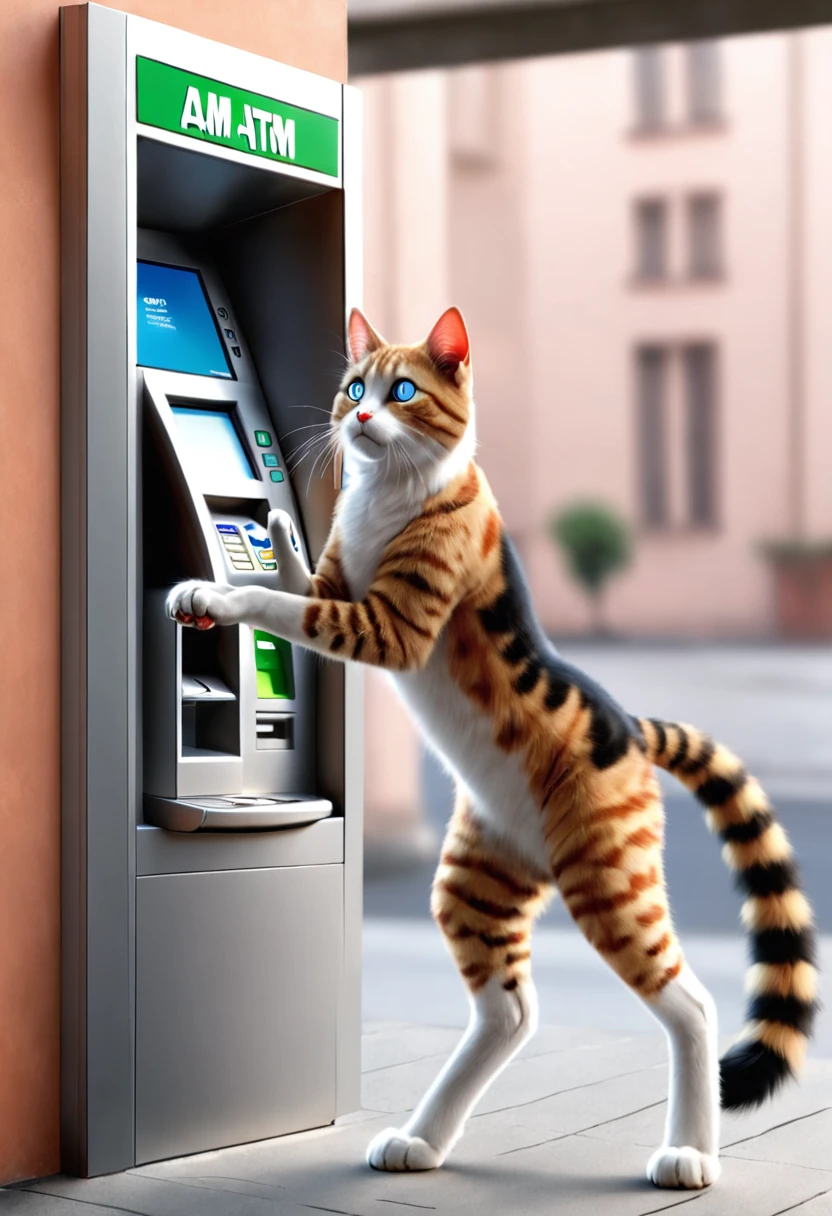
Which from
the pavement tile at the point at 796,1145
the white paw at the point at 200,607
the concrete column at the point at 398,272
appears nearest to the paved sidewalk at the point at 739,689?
the concrete column at the point at 398,272

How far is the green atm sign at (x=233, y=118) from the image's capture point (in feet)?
8.87

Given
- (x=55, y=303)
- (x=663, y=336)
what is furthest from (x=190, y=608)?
(x=663, y=336)

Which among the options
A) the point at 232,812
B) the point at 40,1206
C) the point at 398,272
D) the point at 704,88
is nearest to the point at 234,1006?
the point at 232,812

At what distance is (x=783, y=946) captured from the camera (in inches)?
100

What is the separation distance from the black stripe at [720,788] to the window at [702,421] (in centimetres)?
1038

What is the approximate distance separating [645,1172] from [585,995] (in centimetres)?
233

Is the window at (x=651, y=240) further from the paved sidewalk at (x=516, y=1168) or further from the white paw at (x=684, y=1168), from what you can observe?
the white paw at (x=684, y=1168)

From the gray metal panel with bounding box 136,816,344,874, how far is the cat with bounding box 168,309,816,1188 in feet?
1.18

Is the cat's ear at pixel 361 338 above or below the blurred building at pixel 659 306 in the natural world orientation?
below

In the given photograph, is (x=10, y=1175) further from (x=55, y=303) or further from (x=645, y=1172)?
(x=55, y=303)

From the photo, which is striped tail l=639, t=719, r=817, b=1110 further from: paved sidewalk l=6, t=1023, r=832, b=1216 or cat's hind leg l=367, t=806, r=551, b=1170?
cat's hind leg l=367, t=806, r=551, b=1170

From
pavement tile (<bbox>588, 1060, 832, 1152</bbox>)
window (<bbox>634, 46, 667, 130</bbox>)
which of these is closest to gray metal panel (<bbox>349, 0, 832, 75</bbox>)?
pavement tile (<bbox>588, 1060, 832, 1152</bbox>)

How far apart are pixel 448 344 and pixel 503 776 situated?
752 millimetres

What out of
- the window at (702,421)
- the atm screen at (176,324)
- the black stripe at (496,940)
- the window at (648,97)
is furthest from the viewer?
the window at (648,97)
